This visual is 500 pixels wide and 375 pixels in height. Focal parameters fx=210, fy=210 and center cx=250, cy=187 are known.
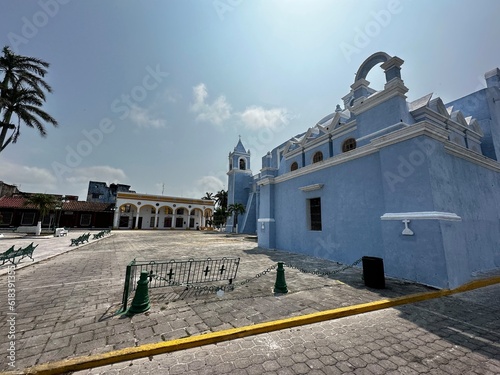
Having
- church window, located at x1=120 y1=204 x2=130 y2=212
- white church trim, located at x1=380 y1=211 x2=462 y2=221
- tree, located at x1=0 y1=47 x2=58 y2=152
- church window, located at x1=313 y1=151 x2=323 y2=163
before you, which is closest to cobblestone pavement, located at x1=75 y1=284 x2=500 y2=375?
white church trim, located at x1=380 y1=211 x2=462 y2=221

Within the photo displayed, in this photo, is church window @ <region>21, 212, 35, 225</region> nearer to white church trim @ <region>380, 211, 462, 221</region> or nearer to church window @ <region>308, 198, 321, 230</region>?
church window @ <region>308, 198, 321, 230</region>

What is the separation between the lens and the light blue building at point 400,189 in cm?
663

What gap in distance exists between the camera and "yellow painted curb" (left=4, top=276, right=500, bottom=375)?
2.65m

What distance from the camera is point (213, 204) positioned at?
51.0 metres

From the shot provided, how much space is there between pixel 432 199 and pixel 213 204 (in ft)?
154

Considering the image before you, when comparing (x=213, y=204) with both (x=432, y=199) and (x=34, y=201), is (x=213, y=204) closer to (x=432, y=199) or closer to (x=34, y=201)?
(x=34, y=201)

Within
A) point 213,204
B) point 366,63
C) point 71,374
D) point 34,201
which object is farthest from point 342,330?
point 213,204

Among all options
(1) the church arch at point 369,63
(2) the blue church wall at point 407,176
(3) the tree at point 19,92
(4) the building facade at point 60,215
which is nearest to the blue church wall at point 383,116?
(2) the blue church wall at point 407,176

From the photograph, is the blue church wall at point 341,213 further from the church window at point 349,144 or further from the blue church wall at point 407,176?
the church window at point 349,144

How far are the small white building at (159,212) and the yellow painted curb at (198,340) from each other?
43178 mm

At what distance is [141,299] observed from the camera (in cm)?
424

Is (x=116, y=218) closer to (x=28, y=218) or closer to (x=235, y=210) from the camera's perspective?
(x=28, y=218)

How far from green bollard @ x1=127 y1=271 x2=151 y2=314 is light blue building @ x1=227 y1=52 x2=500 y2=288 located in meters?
7.57

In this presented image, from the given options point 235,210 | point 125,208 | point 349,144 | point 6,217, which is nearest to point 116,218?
→ point 125,208
